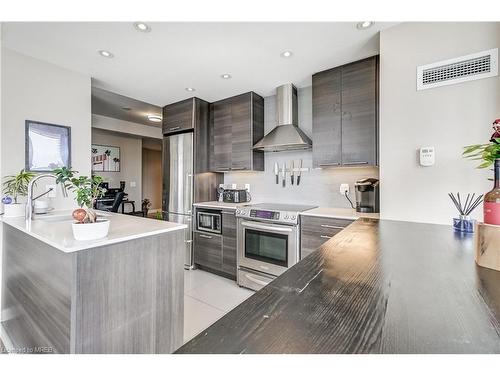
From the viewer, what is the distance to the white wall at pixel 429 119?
4.83 feet

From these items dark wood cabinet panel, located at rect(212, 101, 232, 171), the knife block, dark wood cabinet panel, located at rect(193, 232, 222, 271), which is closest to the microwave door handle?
dark wood cabinet panel, located at rect(193, 232, 222, 271)

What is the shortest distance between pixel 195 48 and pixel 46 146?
1.85 meters

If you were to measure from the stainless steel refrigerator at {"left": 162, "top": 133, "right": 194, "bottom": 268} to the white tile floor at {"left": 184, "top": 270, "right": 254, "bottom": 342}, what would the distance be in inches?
18.3

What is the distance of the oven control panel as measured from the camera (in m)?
2.27

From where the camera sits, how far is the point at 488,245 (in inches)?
26.9

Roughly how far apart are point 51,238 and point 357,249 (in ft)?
4.99

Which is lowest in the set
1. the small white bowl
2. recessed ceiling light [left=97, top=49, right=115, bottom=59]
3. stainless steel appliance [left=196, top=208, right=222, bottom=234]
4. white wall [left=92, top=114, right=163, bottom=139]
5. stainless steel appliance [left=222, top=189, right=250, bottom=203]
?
stainless steel appliance [left=196, top=208, right=222, bottom=234]

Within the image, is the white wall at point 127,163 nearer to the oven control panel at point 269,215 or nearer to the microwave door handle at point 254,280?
the oven control panel at point 269,215

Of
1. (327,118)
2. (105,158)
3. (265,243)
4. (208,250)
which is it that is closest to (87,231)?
(265,243)

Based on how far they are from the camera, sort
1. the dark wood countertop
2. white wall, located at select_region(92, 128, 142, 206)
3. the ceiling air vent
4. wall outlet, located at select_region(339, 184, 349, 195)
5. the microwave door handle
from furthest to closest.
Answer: white wall, located at select_region(92, 128, 142, 206) < wall outlet, located at select_region(339, 184, 349, 195) < the microwave door handle < the ceiling air vent < the dark wood countertop

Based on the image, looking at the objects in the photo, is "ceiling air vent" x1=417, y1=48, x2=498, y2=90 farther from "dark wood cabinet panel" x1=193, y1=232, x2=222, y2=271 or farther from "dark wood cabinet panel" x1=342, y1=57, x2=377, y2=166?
"dark wood cabinet panel" x1=193, y1=232, x2=222, y2=271

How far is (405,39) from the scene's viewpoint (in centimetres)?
172

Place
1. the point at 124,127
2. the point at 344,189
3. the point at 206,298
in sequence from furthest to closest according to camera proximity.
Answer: the point at 124,127
the point at 344,189
the point at 206,298

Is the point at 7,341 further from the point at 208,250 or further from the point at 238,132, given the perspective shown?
the point at 238,132
